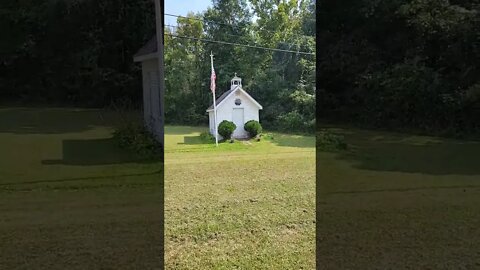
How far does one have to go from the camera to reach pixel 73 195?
240cm

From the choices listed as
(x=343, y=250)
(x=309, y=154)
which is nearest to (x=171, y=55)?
(x=309, y=154)

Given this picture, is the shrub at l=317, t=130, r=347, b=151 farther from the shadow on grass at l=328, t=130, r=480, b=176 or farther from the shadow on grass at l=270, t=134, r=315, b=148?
the shadow on grass at l=270, t=134, r=315, b=148

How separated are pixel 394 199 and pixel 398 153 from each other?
0.74 ft

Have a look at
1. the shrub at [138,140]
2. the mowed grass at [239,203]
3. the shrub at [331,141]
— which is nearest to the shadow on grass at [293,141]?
the mowed grass at [239,203]

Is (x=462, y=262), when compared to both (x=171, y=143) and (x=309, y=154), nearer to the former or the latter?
(x=309, y=154)

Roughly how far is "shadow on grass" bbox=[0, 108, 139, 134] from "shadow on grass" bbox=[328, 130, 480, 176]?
1049 mm

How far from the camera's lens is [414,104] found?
2559 mm

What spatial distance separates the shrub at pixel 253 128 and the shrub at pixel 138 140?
0.48 metres

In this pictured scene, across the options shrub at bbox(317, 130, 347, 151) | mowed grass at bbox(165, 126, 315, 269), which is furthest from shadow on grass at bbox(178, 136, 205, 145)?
shrub at bbox(317, 130, 347, 151)

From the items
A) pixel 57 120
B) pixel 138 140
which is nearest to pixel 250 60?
pixel 138 140

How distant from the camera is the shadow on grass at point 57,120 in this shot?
2352 millimetres

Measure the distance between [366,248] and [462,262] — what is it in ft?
1.60

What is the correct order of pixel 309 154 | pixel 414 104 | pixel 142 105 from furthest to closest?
pixel 309 154 → pixel 414 104 → pixel 142 105

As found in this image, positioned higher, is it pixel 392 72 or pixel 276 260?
pixel 392 72
